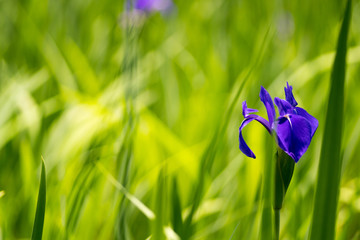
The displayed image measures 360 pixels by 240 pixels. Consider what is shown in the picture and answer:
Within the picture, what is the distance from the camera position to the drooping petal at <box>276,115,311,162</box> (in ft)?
1.63

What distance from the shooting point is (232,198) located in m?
1.05

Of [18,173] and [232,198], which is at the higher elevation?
[18,173]

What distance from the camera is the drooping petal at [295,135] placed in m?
0.50

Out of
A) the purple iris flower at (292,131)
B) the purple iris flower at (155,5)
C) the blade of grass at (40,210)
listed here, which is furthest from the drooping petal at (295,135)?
the purple iris flower at (155,5)

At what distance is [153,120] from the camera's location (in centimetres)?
115

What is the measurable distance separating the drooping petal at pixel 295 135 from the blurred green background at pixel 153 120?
7cm

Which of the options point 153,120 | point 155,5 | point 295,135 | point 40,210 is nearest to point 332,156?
point 295,135

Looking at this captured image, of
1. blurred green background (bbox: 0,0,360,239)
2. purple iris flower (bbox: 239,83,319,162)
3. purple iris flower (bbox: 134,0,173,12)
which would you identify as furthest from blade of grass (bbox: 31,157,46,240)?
purple iris flower (bbox: 134,0,173,12)

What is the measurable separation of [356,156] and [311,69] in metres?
0.36

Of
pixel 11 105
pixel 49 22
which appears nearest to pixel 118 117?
pixel 11 105

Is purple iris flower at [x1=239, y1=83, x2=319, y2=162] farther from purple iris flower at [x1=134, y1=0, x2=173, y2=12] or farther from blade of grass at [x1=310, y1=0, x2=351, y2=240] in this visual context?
purple iris flower at [x1=134, y1=0, x2=173, y2=12]

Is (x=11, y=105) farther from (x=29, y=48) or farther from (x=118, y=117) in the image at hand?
(x=29, y=48)

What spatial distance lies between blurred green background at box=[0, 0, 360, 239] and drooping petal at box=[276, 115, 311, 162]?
0.07 meters

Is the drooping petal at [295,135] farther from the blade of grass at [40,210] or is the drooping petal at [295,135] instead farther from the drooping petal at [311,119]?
the blade of grass at [40,210]
